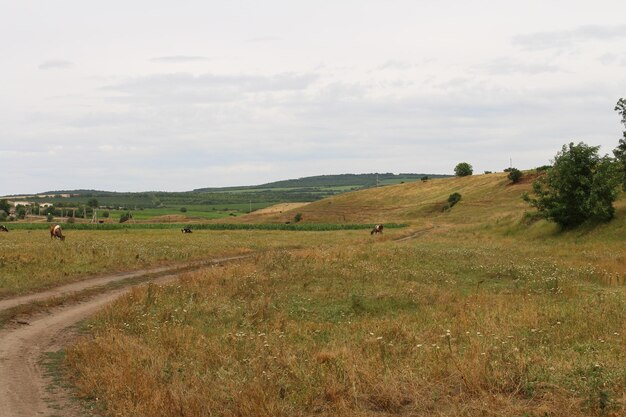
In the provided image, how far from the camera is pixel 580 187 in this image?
47.4 m

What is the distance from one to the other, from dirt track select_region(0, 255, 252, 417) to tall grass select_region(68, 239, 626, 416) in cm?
74

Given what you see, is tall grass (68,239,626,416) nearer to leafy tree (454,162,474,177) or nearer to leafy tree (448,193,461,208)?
leafy tree (448,193,461,208)

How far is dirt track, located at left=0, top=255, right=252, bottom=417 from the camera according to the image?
32.8 feet

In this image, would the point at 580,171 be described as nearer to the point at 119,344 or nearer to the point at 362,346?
the point at 362,346

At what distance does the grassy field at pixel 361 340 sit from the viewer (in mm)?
9266

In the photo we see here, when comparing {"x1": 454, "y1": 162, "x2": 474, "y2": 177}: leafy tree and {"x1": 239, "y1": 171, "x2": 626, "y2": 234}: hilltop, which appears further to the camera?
{"x1": 454, "y1": 162, "x2": 474, "y2": 177}: leafy tree

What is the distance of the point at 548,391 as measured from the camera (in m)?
8.99

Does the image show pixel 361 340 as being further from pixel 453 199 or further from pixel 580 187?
pixel 453 199

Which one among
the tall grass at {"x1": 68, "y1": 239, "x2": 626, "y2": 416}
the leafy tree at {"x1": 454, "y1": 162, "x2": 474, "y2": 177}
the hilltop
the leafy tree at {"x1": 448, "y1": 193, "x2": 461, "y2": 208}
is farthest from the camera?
the leafy tree at {"x1": 454, "y1": 162, "x2": 474, "y2": 177}

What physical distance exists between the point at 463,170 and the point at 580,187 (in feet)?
345

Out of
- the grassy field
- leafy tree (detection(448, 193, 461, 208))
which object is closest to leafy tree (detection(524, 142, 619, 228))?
the grassy field

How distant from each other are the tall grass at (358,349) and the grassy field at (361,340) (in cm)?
4

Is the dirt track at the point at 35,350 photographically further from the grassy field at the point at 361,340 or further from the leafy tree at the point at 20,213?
the leafy tree at the point at 20,213

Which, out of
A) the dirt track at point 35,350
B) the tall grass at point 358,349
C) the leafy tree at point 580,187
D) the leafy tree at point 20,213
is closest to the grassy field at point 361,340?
the tall grass at point 358,349
